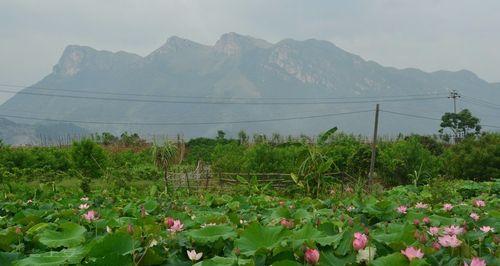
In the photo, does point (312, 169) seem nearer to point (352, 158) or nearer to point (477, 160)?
point (477, 160)

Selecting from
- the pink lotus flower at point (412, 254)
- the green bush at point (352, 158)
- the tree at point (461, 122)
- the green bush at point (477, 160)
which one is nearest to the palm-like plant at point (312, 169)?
the pink lotus flower at point (412, 254)

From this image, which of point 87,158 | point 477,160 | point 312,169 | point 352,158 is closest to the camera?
point 312,169

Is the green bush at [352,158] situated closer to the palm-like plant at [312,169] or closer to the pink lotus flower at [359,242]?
the palm-like plant at [312,169]

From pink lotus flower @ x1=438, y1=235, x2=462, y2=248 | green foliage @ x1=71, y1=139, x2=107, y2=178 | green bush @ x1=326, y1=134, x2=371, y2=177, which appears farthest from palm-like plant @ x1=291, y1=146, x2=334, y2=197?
green foliage @ x1=71, y1=139, x2=107, y2=178

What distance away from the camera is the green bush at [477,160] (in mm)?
17703

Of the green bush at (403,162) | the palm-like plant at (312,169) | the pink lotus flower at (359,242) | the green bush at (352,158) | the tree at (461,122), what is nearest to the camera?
the pink lotus flower at (359,242)

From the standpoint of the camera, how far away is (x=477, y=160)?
704 inches

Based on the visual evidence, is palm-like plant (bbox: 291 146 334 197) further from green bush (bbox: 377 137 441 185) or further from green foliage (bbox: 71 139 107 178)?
green foliage (bbox: 71 139 107 178)

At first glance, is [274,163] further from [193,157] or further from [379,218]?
[379,218]

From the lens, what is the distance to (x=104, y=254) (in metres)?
1.45

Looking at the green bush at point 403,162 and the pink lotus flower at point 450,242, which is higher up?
the pink lotus flower at point 450,242

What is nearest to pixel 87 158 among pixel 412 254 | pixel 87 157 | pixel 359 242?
pixel 87 157

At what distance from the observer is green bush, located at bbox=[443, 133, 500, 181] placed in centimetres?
1770

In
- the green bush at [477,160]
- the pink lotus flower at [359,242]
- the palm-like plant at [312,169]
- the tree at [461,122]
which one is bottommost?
the tree at [461,122]
